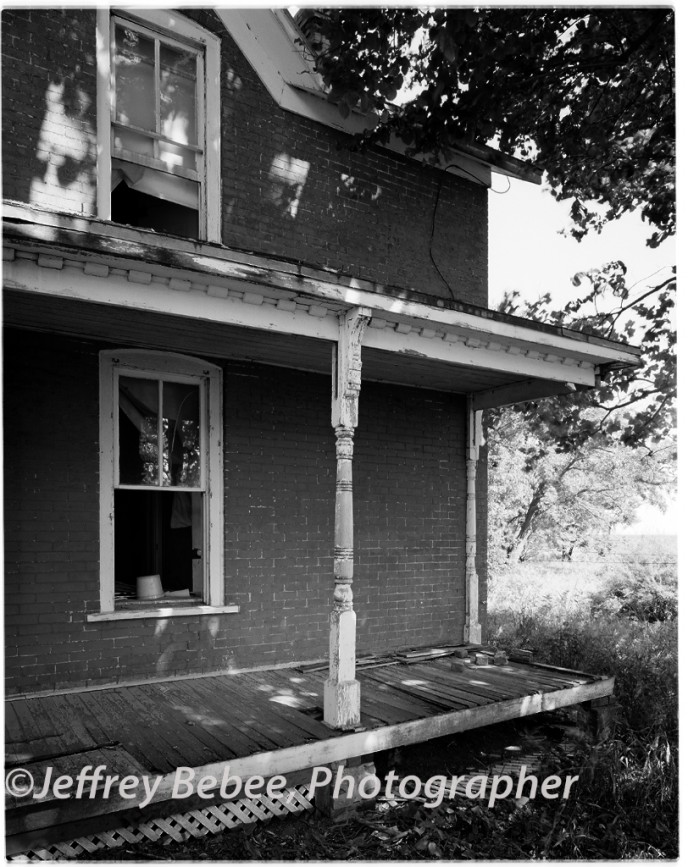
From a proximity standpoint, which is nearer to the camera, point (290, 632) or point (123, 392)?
point (123, 392)

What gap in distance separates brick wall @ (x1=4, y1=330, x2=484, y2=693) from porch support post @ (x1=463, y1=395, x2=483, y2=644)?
0.36 feet

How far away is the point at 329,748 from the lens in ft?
15.4

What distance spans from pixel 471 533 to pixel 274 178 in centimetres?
447

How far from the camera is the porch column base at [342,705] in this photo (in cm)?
489

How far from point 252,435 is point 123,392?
125 cm

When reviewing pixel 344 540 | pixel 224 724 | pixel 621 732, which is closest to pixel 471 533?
pixel 621 732

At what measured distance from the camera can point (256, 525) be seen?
6703 millimetres

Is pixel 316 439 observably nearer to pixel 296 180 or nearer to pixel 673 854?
pixel 296 180

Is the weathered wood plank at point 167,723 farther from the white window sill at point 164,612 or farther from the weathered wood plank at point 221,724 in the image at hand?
the white window sill at point 164,612

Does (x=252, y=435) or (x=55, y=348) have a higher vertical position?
(x=55, y=348)

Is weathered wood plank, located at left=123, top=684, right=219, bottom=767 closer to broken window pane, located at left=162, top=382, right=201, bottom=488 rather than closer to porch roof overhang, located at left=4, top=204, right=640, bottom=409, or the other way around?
broken window pane, located at left=162, top=382, right=201, bottom=488

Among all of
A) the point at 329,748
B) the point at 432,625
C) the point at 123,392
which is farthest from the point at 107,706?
the point at 432,625

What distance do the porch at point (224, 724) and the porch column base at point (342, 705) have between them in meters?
0.08

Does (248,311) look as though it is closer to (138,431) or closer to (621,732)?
(138,431)
